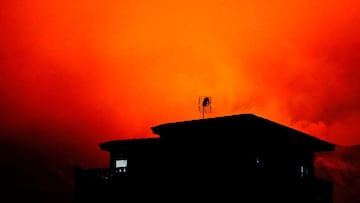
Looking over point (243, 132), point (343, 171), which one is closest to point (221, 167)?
point (243, 132)

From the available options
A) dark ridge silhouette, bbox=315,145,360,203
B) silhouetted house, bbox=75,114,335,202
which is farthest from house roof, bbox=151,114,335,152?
dark ridge silhouette, bbox=315,145,360,203

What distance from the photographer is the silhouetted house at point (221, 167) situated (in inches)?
1361

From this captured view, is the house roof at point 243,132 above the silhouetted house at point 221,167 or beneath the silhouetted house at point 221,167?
above

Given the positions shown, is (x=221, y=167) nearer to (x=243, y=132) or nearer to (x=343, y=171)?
(x=243, y=132)

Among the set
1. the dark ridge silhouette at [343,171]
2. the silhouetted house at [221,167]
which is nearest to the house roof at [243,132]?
the silhouetted house at [221,167]

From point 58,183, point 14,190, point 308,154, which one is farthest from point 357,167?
point 308,154

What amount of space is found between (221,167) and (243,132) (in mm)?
2516

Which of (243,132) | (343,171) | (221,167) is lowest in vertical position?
(221,167)

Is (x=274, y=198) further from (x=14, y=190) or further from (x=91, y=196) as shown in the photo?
(x=14, y=190)

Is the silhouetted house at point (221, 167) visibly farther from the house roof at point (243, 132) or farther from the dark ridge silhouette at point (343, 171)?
the dark ridge silhouette at point (343, 171)

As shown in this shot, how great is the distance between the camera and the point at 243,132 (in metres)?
34.9

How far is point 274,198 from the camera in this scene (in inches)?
1364

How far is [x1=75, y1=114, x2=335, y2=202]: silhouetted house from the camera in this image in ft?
113

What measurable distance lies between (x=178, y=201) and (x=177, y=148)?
3425mm
